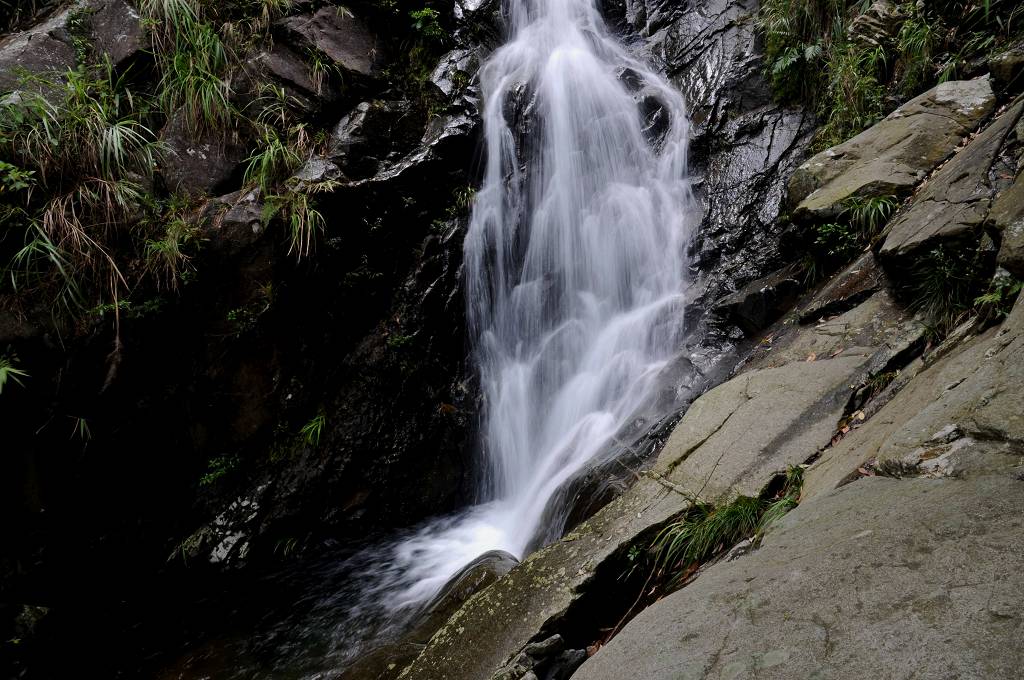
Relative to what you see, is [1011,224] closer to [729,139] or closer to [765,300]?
[765,300]

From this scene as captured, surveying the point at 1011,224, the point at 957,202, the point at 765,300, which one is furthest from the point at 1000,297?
the point at 765,300

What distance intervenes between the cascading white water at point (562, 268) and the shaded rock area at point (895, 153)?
153 cm

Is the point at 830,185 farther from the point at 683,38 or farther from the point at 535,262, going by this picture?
the point at 683,38

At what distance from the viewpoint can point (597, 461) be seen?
4.48 metres

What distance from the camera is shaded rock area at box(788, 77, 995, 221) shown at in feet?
14.2

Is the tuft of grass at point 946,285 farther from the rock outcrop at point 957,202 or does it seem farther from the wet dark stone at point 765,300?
the wet dark stone at point 765,300

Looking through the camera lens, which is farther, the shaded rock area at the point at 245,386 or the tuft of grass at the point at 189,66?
the tuft of grass at the point at 189,66

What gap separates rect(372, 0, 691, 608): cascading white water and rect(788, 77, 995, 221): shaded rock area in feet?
5.00

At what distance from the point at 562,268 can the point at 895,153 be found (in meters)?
3.39

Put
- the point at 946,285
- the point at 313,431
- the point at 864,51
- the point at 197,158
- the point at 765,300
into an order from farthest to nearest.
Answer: the point at 313,431 → the point at 197,158 → the point at 864,51 → the point at 765,300 → the point at 946,285

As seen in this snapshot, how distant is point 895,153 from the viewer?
179 inches

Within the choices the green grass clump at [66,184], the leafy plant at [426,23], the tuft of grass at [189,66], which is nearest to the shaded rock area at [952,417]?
the green grass clump at [66,184]

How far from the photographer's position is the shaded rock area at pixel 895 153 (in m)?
4.34

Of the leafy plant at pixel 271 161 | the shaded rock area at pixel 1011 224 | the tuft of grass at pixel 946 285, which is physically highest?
the leafy plant at pixel 271 161
